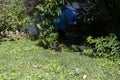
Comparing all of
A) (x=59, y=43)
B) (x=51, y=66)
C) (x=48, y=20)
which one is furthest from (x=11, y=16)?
(x=51, y=66)

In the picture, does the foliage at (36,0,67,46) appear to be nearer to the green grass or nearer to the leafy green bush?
the green grass

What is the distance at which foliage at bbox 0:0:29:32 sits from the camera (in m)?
8.77

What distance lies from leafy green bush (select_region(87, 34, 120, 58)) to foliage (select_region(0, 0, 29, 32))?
2249 mm

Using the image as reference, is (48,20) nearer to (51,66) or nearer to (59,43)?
(59,43)

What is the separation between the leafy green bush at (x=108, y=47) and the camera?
707 cm

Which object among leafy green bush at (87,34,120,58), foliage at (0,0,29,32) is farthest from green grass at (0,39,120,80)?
foliage at (0,0,29,32)

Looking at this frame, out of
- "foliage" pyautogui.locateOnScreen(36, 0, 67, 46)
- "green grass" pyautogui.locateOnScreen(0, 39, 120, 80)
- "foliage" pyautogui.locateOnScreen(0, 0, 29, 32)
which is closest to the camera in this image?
"green grass" pyautogui.locateOnScreen(0, 39, 120, 80)

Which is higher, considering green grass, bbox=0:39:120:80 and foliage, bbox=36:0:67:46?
foliage, bbox=36:0:67:46

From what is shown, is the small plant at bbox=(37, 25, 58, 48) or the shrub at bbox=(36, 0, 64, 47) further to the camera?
the small plant at bbox=(37, 25, 58, 48)

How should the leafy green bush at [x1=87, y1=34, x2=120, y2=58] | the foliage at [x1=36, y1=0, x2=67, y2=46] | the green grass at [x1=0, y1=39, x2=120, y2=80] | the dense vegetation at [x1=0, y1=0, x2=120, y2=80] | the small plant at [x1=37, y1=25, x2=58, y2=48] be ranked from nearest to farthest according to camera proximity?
1. the green grass at [x1=0, y1=39, x2=120, y2=80]
2. the dense vegetation at [x1=0, y1=0, x2=120, y2=80]
3. the leafy green bush at [x1=87, y1=34, x2=120, y2=58]
4. the foliage at [x1=36, y1=0, x2=67, y2=46]
5. the small plant at [x1=37, y1=25, x2=58, y2=48]

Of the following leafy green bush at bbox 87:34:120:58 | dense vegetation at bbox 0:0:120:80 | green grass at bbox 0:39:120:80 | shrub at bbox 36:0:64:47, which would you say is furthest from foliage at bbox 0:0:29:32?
leafy green bush at bbox 87:34:120:58

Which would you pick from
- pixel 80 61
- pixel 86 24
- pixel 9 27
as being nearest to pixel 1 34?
pixel 9 27

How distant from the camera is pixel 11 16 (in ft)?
28.8

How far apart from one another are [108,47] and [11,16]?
9.38 feet
